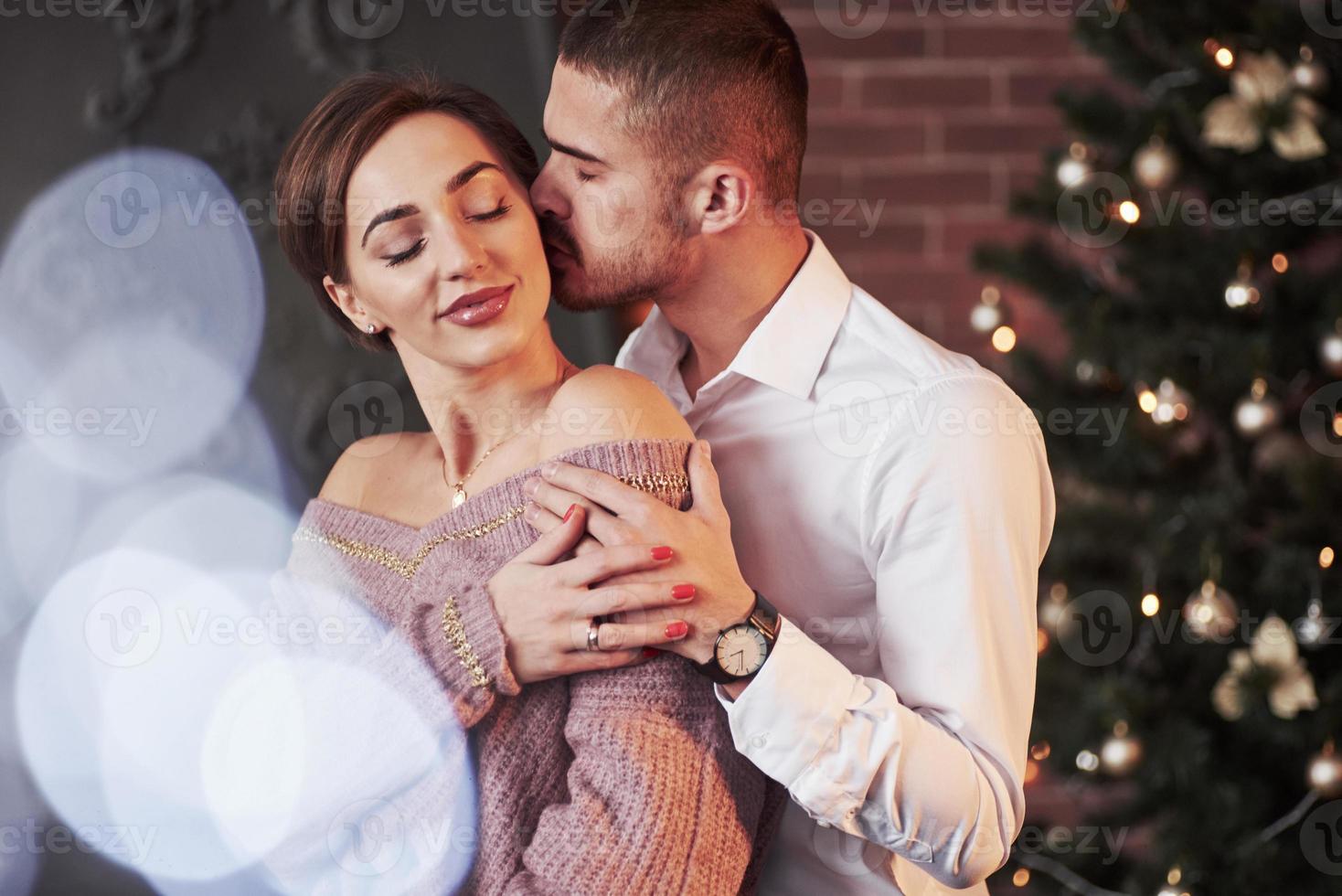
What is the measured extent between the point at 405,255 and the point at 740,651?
1.65 ft

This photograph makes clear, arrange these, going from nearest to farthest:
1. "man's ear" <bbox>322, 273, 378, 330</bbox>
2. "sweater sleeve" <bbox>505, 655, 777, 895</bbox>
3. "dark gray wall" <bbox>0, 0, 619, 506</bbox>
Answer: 1. "sweater sleeve" <bbox>505, 655, 777, 895</bbox>
2. "man's ear" <bbox>322, 273, 378, 330</bbox>
3. "dark gray wall" <bbox>0, 0, 619, 506</bbox>

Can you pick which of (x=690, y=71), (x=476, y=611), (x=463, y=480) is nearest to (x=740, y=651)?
(x=476, y=611)

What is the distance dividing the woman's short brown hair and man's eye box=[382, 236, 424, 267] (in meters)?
0.07

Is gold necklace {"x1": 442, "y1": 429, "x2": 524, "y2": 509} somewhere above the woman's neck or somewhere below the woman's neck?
below

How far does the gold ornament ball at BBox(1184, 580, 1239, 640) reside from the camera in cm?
191

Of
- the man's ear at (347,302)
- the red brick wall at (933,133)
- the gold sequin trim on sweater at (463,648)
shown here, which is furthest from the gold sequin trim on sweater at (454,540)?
the red brick wall at (933,133)

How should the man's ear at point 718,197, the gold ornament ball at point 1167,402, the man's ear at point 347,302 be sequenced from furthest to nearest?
the gold ornament ball at point 1167,402 → the man's ear at point 718,197 → the man's ear at point 347,302

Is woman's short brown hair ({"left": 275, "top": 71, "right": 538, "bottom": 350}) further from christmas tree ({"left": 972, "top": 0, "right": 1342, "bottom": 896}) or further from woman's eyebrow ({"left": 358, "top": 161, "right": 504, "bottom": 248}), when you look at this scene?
christmas tree ({"left": 972, "top": 0, "right": 1342, "bottom": 896})

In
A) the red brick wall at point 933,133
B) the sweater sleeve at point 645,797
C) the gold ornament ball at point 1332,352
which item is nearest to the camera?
the sweater sleeve at point 645,797

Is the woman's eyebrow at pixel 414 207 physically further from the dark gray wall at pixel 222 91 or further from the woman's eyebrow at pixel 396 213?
the dark gray wall at pixel 222 91

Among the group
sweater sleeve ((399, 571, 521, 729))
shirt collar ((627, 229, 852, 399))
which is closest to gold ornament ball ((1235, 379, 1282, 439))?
shirt collar ((627, 229, 852, 399))

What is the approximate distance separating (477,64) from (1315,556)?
60.6 inches

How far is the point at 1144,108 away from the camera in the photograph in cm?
194

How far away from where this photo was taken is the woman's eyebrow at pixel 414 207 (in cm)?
121
